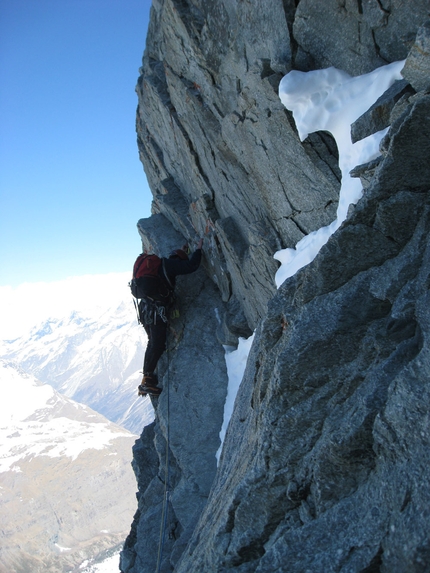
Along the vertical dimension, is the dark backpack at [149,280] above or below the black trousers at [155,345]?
above

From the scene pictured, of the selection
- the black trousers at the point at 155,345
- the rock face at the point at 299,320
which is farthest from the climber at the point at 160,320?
the rock face at the point at 299,320

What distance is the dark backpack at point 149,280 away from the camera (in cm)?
1224

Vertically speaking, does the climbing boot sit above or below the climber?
below

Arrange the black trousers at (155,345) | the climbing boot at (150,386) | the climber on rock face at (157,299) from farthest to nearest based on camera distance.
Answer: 1. the black trousers at (155,345)
2. the climbing boot at (150,386)
3. the climber on rock face at (157,299)

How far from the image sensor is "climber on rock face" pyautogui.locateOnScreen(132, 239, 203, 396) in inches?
492

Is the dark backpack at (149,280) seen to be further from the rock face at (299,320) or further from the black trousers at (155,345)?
the rock face at (299,320)

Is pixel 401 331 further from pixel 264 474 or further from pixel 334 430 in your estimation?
pixel 264 474

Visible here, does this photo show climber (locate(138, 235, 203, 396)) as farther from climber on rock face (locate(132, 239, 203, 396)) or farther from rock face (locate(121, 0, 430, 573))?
rock face (locate(121, 0, 430, 573))

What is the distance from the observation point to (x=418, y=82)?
17.4 ft

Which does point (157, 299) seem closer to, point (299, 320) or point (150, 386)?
point (150, 386)

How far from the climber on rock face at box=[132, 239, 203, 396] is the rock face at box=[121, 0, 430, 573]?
2.14 ft

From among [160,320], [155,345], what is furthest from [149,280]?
[155,345]

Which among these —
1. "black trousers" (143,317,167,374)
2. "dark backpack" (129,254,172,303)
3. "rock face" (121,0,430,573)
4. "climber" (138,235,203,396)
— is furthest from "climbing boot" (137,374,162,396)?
"dark backpack" (129,254,172,303)

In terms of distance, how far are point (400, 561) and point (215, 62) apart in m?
9.93
